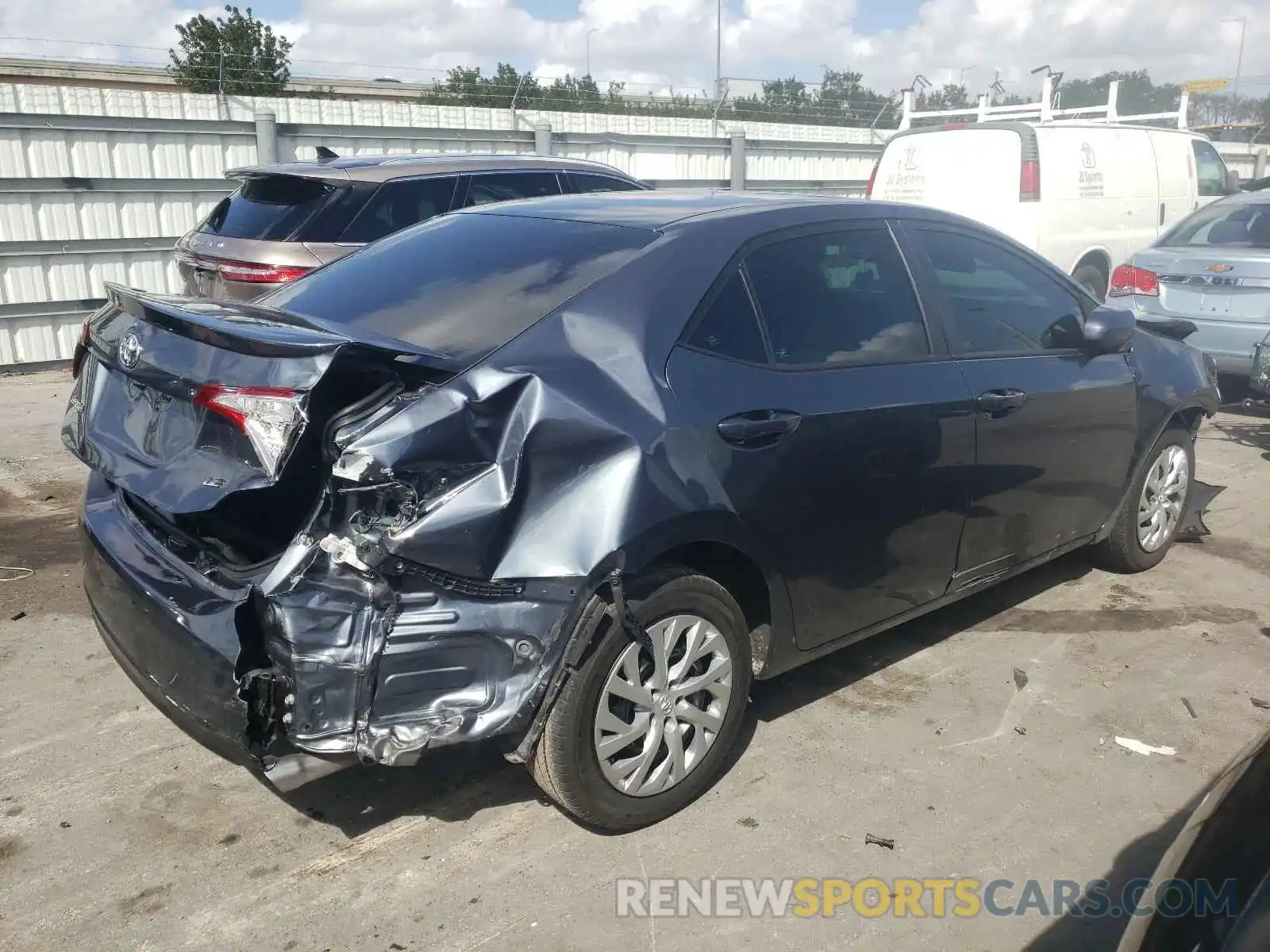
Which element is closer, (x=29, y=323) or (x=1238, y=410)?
(x=1238, y=410)

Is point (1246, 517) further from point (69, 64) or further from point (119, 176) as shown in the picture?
point (69, 64)

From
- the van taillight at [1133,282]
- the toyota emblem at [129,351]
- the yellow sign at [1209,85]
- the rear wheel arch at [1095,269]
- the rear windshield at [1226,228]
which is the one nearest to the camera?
the toyota emblem at [129,351]

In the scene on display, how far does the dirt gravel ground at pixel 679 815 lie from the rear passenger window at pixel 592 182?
15.8 ft

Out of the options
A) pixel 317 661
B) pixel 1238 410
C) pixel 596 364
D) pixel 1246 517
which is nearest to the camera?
pixel 317 661

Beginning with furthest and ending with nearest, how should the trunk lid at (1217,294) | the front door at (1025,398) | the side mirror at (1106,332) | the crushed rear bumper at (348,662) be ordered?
the trunk lid at (1217,294) < the side mirror at (1106,332) < the front door at (1025,398) < the crushed rear bumper at (348,662)

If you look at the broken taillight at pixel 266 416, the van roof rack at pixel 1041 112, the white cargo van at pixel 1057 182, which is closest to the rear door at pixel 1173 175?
the white cargo van at pixel 1057 182

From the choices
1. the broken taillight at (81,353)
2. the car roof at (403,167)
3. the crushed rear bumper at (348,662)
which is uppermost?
the car roof at (403,167)

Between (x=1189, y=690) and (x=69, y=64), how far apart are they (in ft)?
129

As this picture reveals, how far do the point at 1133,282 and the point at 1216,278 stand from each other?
2.19 ft

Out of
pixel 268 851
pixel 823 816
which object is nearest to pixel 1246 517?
pixel 823 816

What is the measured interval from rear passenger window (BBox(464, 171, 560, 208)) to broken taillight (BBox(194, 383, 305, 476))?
Answer: 4966 mm

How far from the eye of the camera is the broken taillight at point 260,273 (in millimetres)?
6945

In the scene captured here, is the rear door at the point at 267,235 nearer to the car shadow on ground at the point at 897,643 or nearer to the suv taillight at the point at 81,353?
the suv taillight at the point at 81,353

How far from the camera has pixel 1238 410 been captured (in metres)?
9.10
